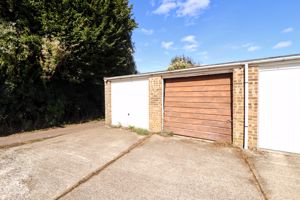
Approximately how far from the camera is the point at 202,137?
6.51 metres

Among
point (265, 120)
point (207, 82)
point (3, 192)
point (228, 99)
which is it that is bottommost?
point (3, 192)

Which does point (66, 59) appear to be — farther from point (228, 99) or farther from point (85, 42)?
point (228, 99)

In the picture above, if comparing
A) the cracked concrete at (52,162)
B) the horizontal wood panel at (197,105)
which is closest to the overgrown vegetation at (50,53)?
the cracked concrete at (52,162)

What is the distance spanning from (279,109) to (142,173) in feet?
12.1

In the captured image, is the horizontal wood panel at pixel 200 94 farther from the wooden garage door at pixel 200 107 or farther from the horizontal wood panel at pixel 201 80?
the horizontal wood panel at pixel 201 80

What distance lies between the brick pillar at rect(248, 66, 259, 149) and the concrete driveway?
0.48 metres

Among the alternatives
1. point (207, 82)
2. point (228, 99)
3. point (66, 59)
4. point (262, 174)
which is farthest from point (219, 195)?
point (66, 59)

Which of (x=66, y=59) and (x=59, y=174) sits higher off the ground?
(x=66, y=59)

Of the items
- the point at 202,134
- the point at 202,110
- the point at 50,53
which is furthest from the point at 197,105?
the point at 50,53

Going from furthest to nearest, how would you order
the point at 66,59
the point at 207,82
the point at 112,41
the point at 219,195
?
1. the point at 112,41
2. the point at 66,59
3. the point at 207,82
4. the point at 219,195

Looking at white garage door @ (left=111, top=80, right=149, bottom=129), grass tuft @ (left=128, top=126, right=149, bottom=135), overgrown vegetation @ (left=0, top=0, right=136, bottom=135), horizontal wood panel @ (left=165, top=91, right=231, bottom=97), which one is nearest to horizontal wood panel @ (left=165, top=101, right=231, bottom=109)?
horizontal wood panel @ (left=165, top=91, right=231, bottom=97)

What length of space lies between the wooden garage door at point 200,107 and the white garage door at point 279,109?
2.96 feet

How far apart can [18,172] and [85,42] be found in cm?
754

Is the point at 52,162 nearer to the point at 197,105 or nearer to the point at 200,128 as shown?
the point at 200,128
